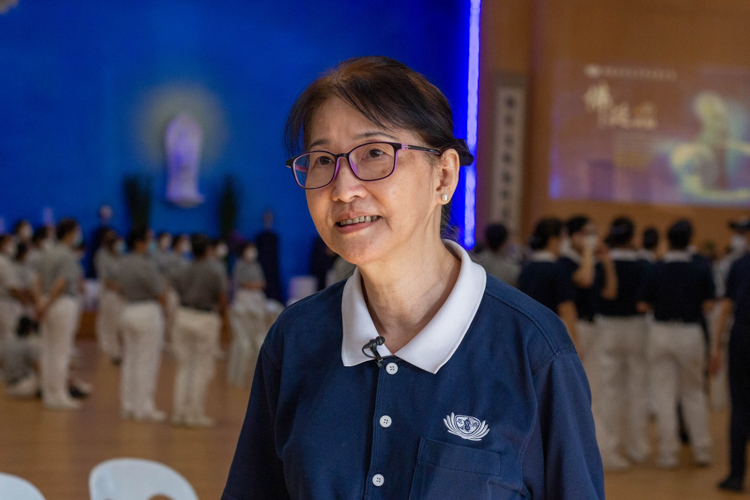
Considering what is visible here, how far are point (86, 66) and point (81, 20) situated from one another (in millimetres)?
729

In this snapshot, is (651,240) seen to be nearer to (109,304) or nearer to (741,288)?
(741,288)

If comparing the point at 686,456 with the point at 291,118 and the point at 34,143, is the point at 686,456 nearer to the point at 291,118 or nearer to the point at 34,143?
the point at 291,118

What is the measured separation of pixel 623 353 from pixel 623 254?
720 millimetres

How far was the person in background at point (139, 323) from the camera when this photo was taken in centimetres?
→ 682

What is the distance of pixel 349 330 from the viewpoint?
1350mm

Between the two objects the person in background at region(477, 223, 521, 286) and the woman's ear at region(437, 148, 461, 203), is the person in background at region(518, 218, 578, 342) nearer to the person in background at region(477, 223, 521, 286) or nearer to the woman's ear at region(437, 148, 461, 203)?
the person in background at region(477, 223, 521, 286)

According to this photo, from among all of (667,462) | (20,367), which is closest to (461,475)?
(667,462)

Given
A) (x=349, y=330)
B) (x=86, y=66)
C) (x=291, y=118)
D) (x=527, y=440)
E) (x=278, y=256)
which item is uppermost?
(x=86, y=66)

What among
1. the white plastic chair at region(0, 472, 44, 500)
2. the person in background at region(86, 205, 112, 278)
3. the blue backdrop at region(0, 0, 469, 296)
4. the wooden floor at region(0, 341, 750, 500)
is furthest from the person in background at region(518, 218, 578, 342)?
the person in background at region(86, 205, 112, 278)

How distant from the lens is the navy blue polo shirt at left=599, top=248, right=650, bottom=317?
556 cm

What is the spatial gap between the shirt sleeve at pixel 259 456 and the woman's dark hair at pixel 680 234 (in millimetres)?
4622

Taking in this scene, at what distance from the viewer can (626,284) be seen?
556 centimetres

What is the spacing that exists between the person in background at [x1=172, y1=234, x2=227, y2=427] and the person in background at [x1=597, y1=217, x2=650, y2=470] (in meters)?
3.15

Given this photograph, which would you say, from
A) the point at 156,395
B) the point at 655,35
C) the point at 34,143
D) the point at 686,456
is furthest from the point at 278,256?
the point at 686,456
